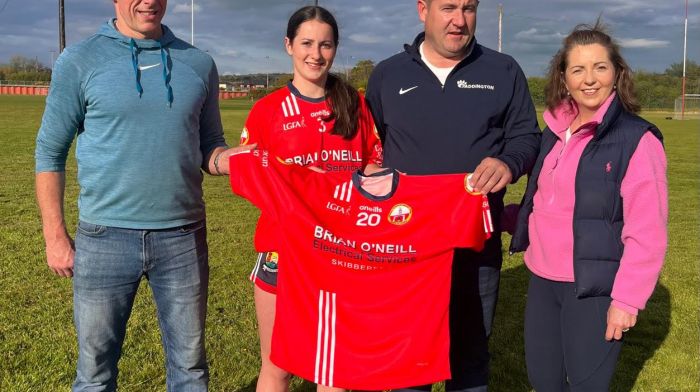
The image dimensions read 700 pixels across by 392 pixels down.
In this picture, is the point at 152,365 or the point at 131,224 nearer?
the point at 131,224

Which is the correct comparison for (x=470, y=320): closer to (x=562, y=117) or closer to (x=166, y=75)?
(x=562, y=117)

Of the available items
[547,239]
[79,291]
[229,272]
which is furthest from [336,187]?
[229,272]

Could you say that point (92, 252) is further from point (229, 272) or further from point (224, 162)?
point (229, 272)

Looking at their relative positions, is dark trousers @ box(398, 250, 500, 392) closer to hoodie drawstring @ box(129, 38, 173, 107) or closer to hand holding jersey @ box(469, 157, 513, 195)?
hand holding jersey @ box(469, 157, 513, 195)

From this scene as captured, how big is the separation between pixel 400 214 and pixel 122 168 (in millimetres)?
1368

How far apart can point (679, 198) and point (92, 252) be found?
1340 centimetres

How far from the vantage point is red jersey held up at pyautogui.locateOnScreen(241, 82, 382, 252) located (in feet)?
10.6

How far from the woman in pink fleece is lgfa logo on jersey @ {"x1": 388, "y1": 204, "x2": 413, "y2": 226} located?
77cm

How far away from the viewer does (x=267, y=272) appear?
3.28 m

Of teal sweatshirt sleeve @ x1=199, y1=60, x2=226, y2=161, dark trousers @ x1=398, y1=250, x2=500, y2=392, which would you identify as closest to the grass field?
dark trousers @ x1=398, y1=250, x2=500, y2=392

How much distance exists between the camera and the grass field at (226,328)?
4.72 metres

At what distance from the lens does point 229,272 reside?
7223 mm

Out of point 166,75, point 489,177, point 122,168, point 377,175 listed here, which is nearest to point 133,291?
point 122,168

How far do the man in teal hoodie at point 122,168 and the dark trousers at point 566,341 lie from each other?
6.19 feet
